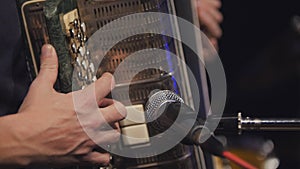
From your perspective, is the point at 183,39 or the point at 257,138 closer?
the point at 183,39

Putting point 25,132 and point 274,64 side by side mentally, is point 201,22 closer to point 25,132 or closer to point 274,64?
point 25,132

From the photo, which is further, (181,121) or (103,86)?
(103,86)

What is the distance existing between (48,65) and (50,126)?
10 centimetres

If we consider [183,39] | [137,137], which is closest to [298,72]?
[183,39]

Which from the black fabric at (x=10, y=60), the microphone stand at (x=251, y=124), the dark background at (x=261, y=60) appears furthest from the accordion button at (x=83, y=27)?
Result: the dark background at (x=261, y=60)

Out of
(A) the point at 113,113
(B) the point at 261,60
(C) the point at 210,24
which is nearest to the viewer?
(A) the point at 113,113

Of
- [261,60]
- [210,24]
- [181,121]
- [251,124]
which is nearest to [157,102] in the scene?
[181,121]

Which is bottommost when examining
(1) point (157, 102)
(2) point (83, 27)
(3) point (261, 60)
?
(3) point (261, 60)

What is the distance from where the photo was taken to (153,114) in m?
0.98

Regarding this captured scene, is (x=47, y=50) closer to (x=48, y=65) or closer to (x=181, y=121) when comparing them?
(x=48, y=65)

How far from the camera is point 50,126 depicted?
103cm

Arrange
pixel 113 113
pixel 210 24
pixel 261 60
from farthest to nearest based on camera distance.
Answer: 1. pixel 261 60
2. pixel 210 24
3. pixel 113 113

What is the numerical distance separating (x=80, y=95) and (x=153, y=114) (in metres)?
0.15

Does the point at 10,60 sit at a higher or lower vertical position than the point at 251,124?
higher
